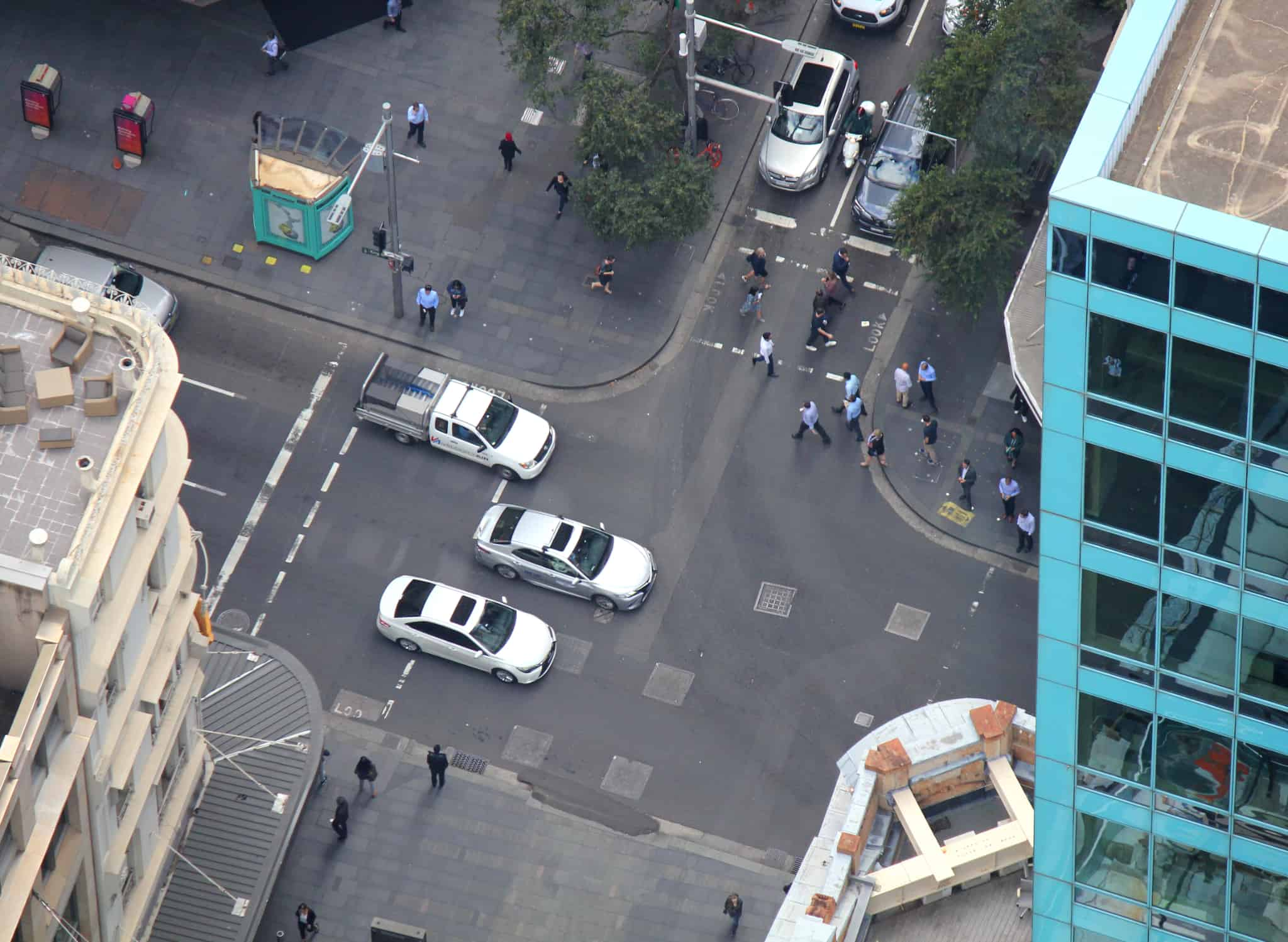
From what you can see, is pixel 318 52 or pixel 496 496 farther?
pixel 318 52

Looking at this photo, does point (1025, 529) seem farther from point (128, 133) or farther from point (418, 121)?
point (128, 133)

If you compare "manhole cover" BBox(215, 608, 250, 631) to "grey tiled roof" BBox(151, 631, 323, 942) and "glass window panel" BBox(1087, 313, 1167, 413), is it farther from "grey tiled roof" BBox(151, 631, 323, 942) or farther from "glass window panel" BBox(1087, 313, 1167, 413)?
"glass window panel" BBox(1087, 313, 1167, 413)

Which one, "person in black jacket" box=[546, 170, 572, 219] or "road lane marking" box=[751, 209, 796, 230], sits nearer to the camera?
"person in black jacket" box=[546, 170, 572, 219]

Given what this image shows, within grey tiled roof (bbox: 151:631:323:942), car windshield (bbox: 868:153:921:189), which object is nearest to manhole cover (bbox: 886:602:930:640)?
car windshield (bbox: 868:153:921:189)

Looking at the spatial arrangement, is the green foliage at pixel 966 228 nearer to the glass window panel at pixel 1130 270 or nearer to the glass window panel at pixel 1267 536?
the glass window panel at pixel 1267 536

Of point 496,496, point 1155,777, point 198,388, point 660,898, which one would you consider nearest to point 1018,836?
point 1155,777

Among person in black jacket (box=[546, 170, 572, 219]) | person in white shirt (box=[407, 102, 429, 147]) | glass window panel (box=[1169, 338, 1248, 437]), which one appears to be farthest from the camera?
person in white shirt (box=[407, 102, 429, 147])

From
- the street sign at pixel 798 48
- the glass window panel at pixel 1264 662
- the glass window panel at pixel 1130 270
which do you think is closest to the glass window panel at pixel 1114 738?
the glass window panel at pixel 1264 662

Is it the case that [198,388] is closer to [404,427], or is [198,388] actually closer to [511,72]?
[404,427]
